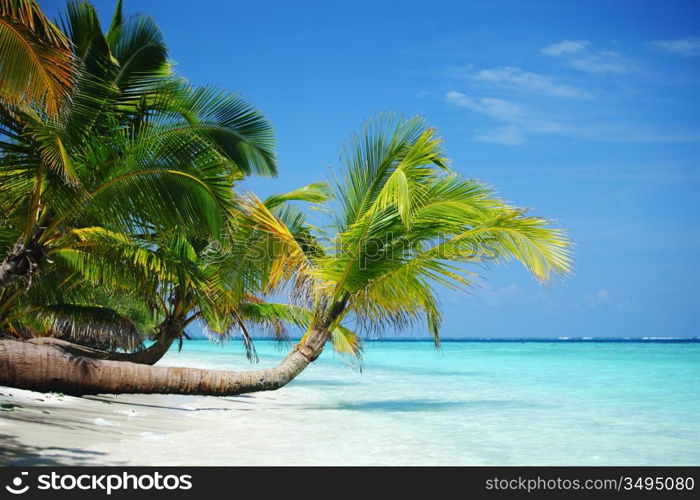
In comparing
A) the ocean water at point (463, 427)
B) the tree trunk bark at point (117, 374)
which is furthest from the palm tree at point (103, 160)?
the ocean water at point (463, 427)

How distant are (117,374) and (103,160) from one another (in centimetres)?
268

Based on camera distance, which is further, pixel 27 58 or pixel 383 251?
pixel 383 251

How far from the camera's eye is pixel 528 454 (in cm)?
782

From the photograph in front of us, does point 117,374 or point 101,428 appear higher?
point 117,374

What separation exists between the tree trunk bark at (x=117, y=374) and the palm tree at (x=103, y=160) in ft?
3.75

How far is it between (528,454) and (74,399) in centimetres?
572

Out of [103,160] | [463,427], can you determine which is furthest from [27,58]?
[463,427]

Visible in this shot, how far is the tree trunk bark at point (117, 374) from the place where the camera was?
24.1ft

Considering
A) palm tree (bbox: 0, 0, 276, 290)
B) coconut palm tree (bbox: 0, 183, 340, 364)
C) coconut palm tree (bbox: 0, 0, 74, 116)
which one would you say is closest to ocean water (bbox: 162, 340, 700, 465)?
coconut palm tree (bbox: 0, 183, 340, 364)

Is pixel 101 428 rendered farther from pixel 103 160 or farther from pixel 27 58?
pixel 27 58

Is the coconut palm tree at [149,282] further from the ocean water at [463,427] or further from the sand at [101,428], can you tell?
the ocean water at [463,427]

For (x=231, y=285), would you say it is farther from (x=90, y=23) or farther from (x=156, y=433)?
(x=90, y=23)

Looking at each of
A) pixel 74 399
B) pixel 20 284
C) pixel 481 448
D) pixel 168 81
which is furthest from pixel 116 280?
pixel 481 448

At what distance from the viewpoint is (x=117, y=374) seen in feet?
26.7
